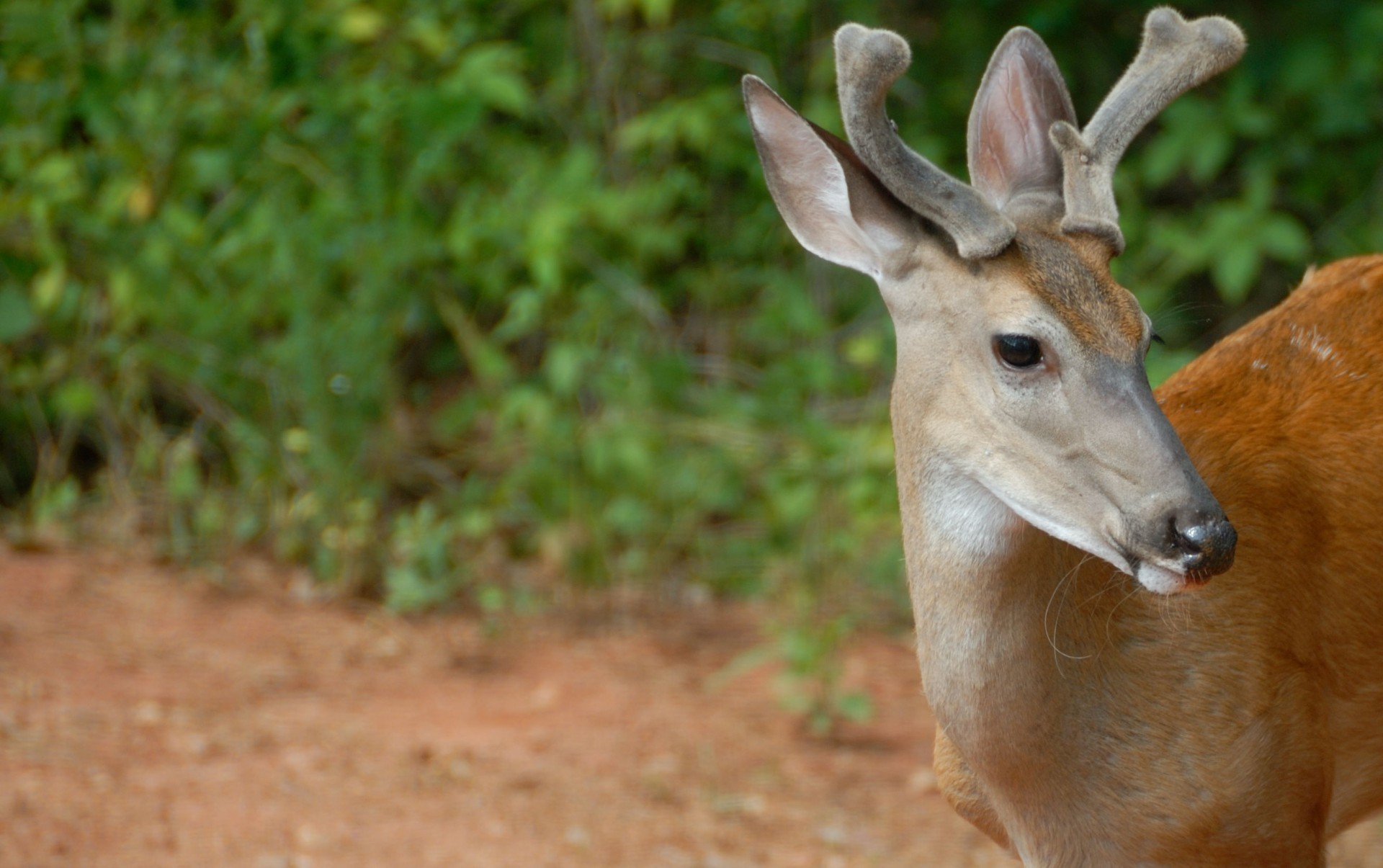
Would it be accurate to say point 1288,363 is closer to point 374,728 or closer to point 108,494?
point 374,728

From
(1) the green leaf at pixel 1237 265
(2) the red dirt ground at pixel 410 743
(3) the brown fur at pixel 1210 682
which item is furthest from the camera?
(1) the green leaf at pixel 1237 265

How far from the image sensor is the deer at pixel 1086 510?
2.72 meters

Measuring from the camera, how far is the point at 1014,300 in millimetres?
2773

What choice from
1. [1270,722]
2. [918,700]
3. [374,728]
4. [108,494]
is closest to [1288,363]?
[1270,722]

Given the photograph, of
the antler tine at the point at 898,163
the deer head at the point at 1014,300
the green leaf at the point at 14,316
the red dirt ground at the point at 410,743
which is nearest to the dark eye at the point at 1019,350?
the deer head at the point at 1014,300

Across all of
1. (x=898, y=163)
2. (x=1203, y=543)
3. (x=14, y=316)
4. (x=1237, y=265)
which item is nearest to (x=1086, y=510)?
(x=1203, y=543)

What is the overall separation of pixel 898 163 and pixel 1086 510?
71cm

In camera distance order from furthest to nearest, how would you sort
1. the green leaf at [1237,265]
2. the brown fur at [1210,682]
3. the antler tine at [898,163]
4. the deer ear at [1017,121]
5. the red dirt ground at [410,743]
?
the green leaf at [1237,265]
the red dirt ground at [410,743]
the deer ear at [1017,121]
the brown fur at [1210,682]
the antler tine at [898,163]

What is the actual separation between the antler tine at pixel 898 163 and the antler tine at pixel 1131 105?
0.16 m

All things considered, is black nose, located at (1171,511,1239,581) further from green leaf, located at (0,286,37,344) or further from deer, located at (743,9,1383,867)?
green leaf, located at (0,286,37,344)

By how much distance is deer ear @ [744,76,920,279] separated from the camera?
2.97 meters

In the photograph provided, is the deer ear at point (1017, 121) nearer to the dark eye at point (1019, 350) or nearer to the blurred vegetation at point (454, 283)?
the dark eye at point (1019, 350)

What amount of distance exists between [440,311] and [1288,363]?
4434mm

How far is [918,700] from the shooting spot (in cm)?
557
